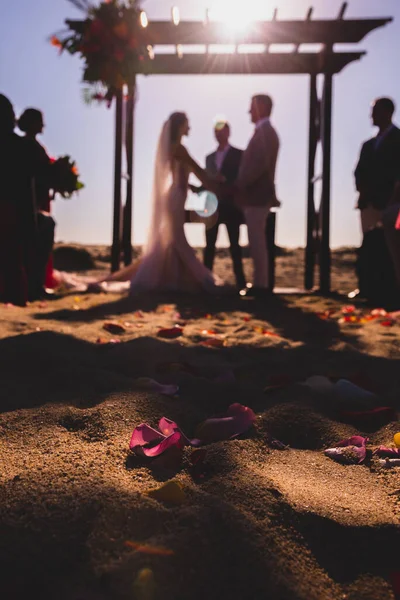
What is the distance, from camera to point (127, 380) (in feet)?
7.19

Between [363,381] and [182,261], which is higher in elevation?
[182,261]

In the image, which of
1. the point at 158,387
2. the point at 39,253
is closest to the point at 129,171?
the point at 39,253

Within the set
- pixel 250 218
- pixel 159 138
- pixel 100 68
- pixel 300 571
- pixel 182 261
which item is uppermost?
pixel 100 68

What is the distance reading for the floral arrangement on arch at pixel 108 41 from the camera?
19.9ft

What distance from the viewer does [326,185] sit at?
281 inches

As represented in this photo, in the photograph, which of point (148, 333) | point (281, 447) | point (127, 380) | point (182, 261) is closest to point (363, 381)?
point (281, 447)

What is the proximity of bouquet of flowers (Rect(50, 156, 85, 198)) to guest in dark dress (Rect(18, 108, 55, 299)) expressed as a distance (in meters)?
0.06

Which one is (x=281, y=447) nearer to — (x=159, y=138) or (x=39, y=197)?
(x=39, y=197)

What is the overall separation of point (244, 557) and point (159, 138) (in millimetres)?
6033

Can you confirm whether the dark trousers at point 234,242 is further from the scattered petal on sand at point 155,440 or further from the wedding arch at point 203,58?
the scattered petal on sand at point 155,440

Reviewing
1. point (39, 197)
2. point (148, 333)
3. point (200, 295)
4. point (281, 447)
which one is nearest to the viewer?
point (281, 447)

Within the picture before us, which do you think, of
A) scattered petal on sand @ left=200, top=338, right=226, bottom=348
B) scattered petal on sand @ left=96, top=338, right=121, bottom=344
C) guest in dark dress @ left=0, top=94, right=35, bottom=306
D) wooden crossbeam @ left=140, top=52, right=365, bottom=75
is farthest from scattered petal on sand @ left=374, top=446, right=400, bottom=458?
wooden crossbeam @ left=140, top=52, right=365, bottom=75

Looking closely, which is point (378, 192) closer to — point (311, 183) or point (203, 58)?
point (311, 183)

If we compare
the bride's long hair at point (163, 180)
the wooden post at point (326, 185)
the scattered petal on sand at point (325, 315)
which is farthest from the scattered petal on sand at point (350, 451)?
the wooden post at point (326, 185)
